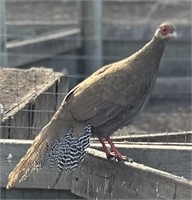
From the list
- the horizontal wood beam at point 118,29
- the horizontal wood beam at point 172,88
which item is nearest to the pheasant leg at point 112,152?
the horizontal wood beam at point 172,88

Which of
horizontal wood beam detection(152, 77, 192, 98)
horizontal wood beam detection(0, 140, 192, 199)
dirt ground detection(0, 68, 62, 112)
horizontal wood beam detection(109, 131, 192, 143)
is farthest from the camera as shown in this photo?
horizontal wood beam detection(152, 77, 192, 98)

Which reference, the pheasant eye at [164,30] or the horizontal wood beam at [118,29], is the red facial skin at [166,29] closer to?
the pheasant eye at [164,30]

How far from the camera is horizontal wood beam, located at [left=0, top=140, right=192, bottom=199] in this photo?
3.47 metres

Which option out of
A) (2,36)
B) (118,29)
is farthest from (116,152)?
(118,29)

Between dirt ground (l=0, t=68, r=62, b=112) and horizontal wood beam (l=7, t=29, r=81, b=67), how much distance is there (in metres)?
3.62

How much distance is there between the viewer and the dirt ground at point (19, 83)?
4.98 meters

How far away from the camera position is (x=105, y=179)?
3834 mm

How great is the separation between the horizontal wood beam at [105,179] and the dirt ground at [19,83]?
74 centimetres

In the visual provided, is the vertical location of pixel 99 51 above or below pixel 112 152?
above

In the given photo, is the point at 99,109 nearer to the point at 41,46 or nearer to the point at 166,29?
the point at 166,29

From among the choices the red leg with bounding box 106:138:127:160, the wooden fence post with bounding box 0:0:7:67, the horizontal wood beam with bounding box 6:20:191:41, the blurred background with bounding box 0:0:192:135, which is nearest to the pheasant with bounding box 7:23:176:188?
the red leg with bounding box 106:138:127:160

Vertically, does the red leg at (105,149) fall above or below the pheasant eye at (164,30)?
below

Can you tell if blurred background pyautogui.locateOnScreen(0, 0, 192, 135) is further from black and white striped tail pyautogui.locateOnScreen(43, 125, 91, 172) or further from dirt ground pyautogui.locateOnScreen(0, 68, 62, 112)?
black and white striped tail pyautogui.locateOnScreen(43, 125, 91, 172)

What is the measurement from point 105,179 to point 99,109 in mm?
402
